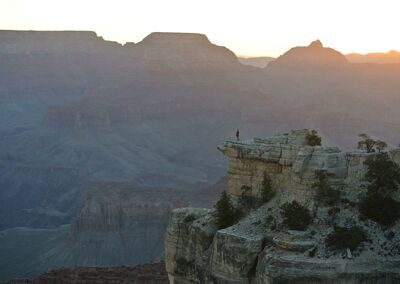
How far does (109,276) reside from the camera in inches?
2623

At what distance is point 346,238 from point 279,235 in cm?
248

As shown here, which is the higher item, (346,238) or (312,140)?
→ (312,140)

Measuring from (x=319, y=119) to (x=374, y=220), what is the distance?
430 ft

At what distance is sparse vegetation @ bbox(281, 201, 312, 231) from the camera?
97.4ft

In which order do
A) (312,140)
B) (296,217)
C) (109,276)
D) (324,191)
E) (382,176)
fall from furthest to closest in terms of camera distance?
(109,276), (312,140), (324,191), (382,176), (296,217)

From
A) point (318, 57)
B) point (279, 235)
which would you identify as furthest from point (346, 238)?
point (318, 57)

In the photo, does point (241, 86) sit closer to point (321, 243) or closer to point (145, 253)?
point (145, 253)

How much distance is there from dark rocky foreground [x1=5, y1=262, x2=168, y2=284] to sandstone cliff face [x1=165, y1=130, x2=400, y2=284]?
2681 centimetres

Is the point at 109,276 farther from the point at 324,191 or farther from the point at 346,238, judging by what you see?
the point at 346,238

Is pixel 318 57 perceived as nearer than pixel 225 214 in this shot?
No

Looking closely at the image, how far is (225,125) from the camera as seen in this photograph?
17638cm

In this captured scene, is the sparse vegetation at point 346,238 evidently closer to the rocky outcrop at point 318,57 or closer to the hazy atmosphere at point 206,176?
the hazy atmosphere at point 206,176

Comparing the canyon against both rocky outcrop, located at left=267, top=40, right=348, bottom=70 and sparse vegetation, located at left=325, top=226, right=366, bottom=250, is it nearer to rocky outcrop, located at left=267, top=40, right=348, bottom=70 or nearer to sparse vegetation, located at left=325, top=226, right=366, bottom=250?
rocky outcrop, located at left=267, top=40, right=348, bottom=70

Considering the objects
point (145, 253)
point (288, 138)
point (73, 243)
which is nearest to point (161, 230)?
point (145, 253)
